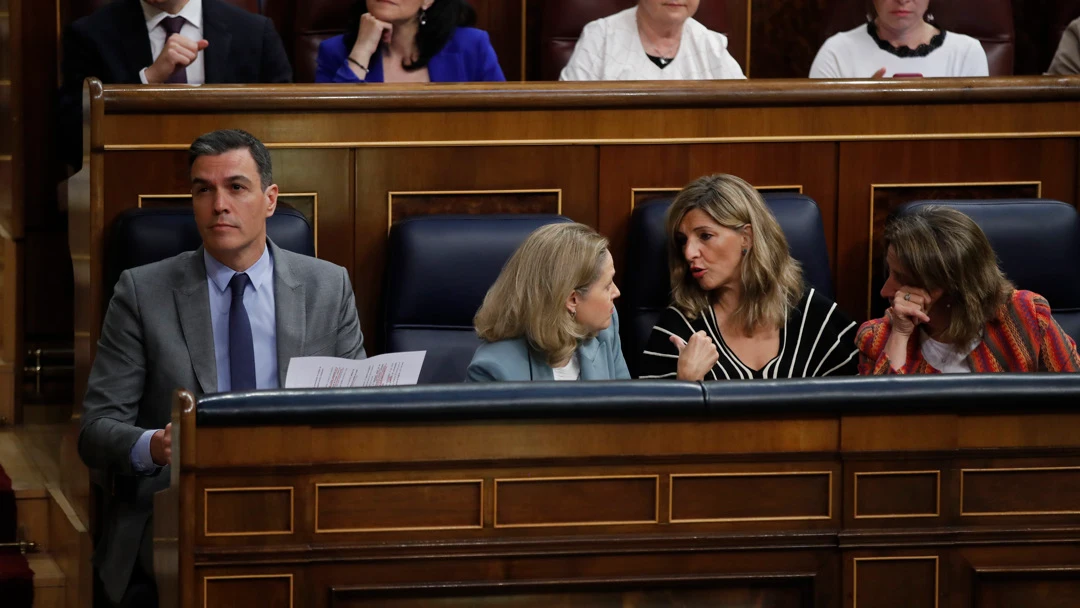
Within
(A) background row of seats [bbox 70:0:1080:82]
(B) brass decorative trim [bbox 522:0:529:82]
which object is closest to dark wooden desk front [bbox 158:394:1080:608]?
(A) background row of seats [bbox 70:0:1080:82]

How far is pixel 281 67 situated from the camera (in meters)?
2.04

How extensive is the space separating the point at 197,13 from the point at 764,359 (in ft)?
3.13

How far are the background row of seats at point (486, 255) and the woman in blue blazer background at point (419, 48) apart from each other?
0.39m

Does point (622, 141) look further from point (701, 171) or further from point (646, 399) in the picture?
point (646, 399)

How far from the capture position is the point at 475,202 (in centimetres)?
181

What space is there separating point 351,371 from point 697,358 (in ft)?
1.36

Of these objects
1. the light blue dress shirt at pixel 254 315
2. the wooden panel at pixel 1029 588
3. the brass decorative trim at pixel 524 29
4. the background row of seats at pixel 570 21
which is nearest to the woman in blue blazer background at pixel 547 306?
the light blue dress shirt at pixel 254 315

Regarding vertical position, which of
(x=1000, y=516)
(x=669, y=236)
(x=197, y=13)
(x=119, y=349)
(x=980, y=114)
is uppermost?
(x=197, y=13)

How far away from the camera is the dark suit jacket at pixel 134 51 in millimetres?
1977

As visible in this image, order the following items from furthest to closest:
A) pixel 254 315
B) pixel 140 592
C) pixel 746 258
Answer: pixel 746 258
pixel 254 315
pixel 140 592

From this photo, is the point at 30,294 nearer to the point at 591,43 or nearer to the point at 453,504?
the point at 591,43

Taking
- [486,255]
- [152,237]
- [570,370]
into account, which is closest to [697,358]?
[570,370]

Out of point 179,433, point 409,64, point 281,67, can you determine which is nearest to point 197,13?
point 281,67

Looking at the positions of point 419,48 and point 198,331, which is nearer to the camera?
point 198,331
